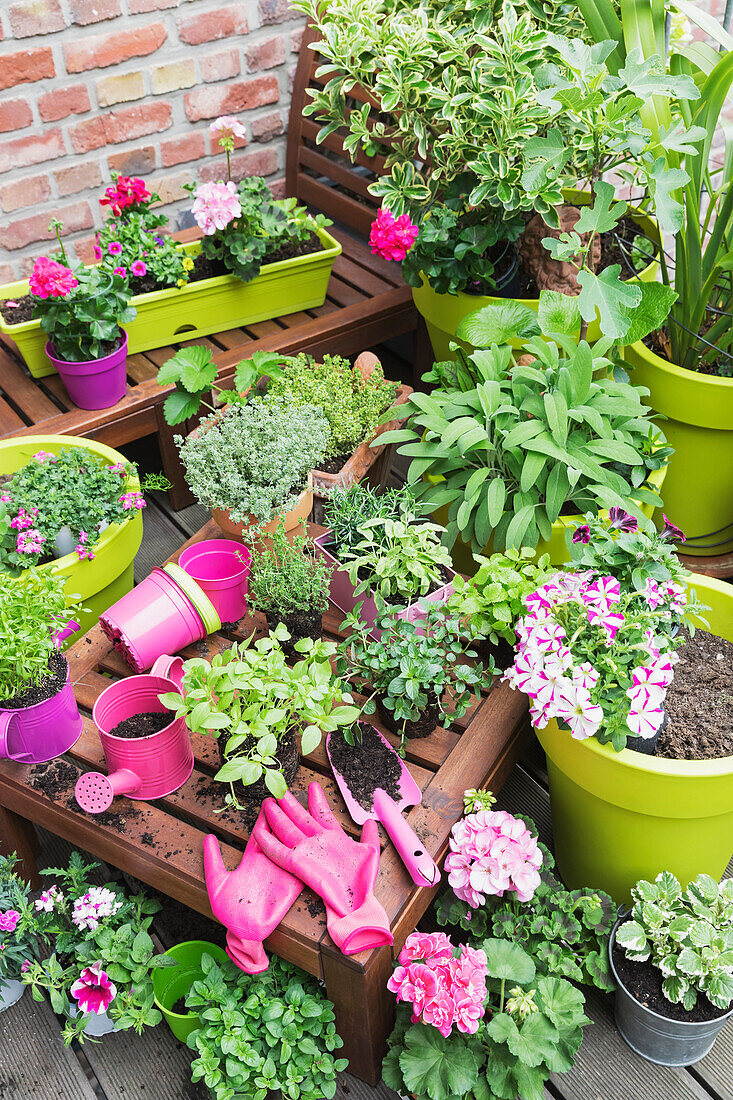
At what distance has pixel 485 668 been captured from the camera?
5.63 feet

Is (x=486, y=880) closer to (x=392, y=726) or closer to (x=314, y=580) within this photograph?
(x=392, y=726)

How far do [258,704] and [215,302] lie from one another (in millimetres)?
1449

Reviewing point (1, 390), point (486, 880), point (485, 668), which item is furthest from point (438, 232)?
point (486, 880)

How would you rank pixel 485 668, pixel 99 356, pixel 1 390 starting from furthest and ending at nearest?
pixel 1 390 → pixel 99 356 → pixel 485 668

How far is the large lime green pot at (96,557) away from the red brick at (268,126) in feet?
4.81

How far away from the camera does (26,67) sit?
248 cm

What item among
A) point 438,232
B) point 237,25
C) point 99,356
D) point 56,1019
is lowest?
point 56,1019

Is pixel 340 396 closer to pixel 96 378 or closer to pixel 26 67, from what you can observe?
pixel 96 378

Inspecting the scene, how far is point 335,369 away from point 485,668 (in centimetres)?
80

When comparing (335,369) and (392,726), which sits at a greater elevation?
(335,369)

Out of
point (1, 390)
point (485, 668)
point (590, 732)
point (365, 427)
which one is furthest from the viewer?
point (1, 390)

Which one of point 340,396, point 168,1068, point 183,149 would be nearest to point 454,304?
point 340,396

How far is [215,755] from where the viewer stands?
5.21 ft

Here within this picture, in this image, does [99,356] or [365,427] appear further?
[99,356]
